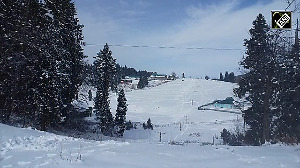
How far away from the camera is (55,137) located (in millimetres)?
9578

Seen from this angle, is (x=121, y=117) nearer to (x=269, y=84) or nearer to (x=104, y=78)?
(x=104, y=78)

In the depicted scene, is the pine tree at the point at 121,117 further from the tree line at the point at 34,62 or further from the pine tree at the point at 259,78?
the pine tree at the point at 259,78

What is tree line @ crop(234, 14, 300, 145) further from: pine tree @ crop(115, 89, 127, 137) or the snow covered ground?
pine tree @ crop(115, 89, 127, 137)

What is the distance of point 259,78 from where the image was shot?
2470 centimetres

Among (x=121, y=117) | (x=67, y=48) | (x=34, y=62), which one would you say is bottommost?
Answer: (x=121, y=117)

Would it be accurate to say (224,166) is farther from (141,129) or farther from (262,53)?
(141,129)

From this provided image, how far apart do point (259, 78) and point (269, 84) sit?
103 cm

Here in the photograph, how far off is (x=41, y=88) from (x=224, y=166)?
17.8 meters

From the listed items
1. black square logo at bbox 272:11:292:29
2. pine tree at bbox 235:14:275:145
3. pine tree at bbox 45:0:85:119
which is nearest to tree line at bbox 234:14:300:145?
pine tree at bbox 235:14:275:145

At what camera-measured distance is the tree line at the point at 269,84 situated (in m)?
23.1

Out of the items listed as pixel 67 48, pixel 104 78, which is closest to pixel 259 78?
pixel 67 48

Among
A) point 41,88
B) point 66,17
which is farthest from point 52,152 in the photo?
point 66,17

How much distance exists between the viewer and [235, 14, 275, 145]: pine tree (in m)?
23.9

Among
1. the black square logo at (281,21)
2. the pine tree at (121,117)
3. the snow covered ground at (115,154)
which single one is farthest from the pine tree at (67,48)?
the pine tree at (121,117)
